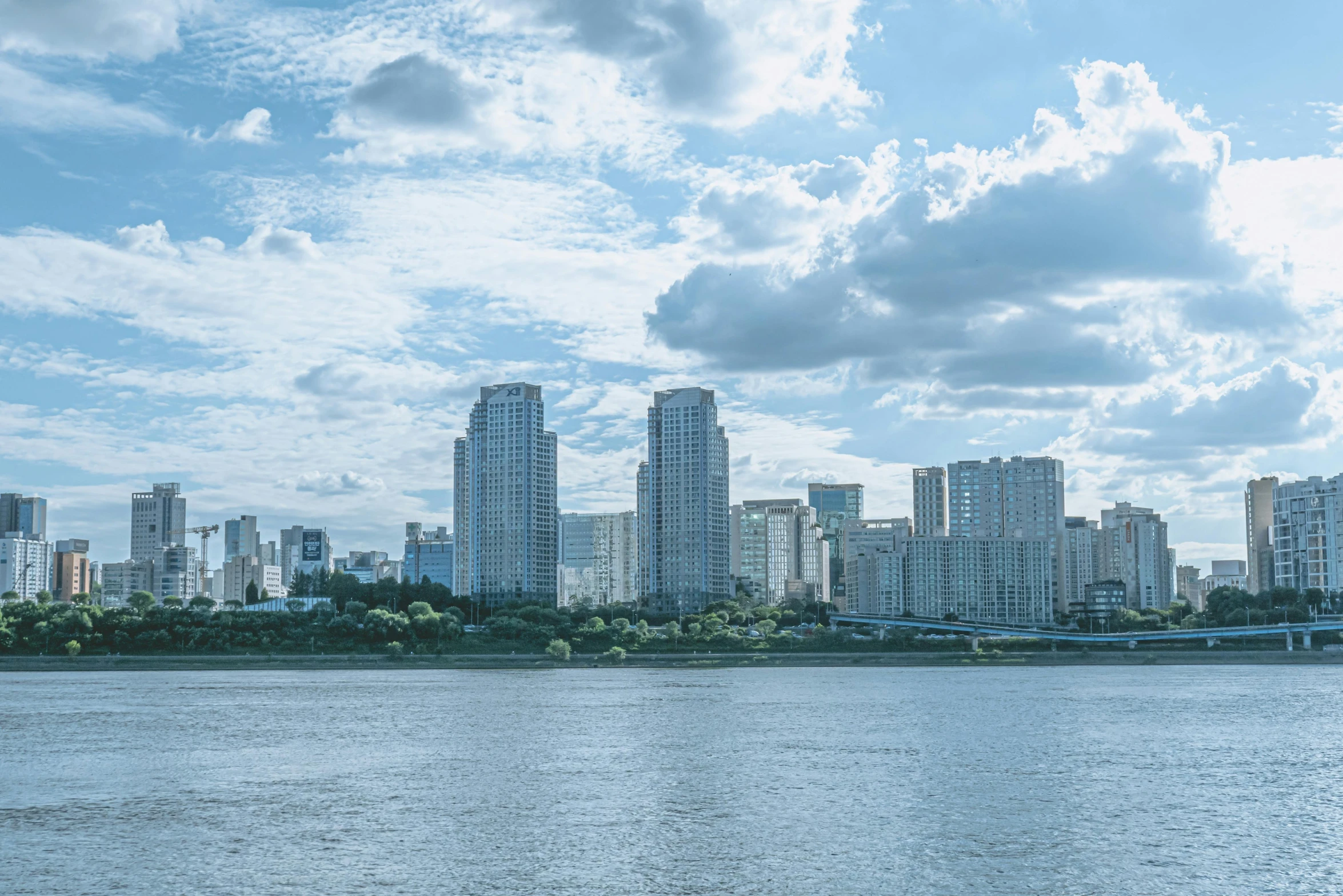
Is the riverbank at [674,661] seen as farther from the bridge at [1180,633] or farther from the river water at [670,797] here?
the river water at [670,797]

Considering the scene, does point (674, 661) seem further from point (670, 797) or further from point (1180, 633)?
point (670, 797)

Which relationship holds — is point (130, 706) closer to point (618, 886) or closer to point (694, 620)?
point (618, 886)

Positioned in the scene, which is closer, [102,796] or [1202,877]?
[1202,877]

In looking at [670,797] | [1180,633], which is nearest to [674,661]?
[1180,633]

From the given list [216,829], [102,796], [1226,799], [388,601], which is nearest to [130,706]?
[102,796]

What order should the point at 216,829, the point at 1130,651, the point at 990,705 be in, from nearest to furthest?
the point at 216,829 < the point at 990,705 < the point at 1130,651
